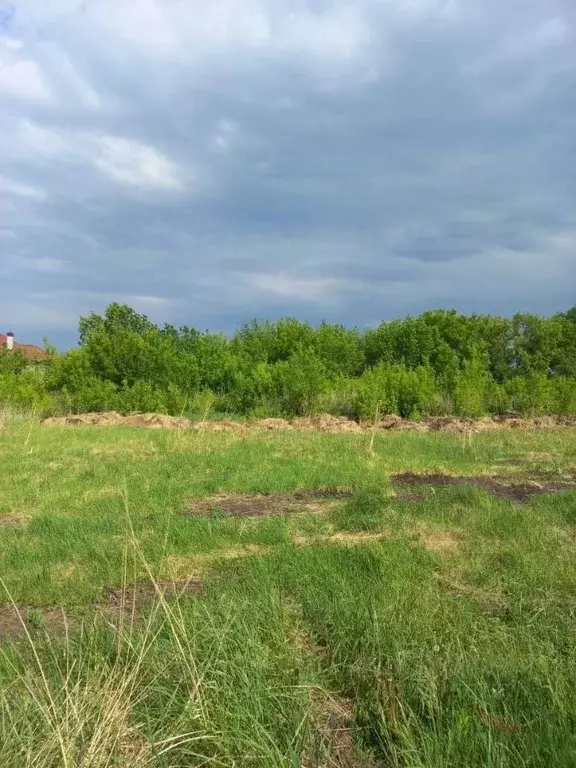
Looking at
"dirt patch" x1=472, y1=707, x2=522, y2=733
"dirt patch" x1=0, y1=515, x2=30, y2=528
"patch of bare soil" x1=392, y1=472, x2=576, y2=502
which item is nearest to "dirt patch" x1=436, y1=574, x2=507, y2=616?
"dirt patch" x1=472, y1=707, x2=522, y2=733

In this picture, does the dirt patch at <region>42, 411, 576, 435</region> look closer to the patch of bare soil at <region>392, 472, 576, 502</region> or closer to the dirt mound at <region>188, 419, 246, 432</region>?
the dirt mound at <region>188, 419, 246, 432</region>

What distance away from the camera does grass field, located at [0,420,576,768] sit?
307 centimetres

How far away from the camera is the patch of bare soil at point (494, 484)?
999 cm

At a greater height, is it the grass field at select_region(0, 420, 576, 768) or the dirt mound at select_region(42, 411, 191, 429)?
the grass field at select_region(0, 420, 576, 768)

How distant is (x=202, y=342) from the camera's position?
32938 millimetres

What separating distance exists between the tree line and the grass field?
52.1 feet

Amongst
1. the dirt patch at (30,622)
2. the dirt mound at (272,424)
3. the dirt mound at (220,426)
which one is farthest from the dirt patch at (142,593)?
the dirt mound at (272,424)

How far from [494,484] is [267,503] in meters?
3.86

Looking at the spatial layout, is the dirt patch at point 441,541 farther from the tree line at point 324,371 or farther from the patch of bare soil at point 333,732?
the tree line at point 324,371

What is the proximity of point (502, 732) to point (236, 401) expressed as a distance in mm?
26928

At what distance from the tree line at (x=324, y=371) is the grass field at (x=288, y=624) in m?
15.9

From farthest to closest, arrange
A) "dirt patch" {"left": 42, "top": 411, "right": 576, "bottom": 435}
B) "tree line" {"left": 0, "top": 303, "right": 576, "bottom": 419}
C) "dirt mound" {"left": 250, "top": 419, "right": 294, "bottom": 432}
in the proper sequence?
"tree line" {"left": 0, "top": 303, "right": 576, "bottom": 419}, "dirt mound" {"left": 250, "top": 419, "right": 294, "bottom": 432}, "dirt patch" {"left": 42, "top": 411, "right": 576, "bottom": 435}

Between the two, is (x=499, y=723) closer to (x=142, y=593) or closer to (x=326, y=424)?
(x=142, y=593)

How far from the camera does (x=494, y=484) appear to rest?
10859 mm
